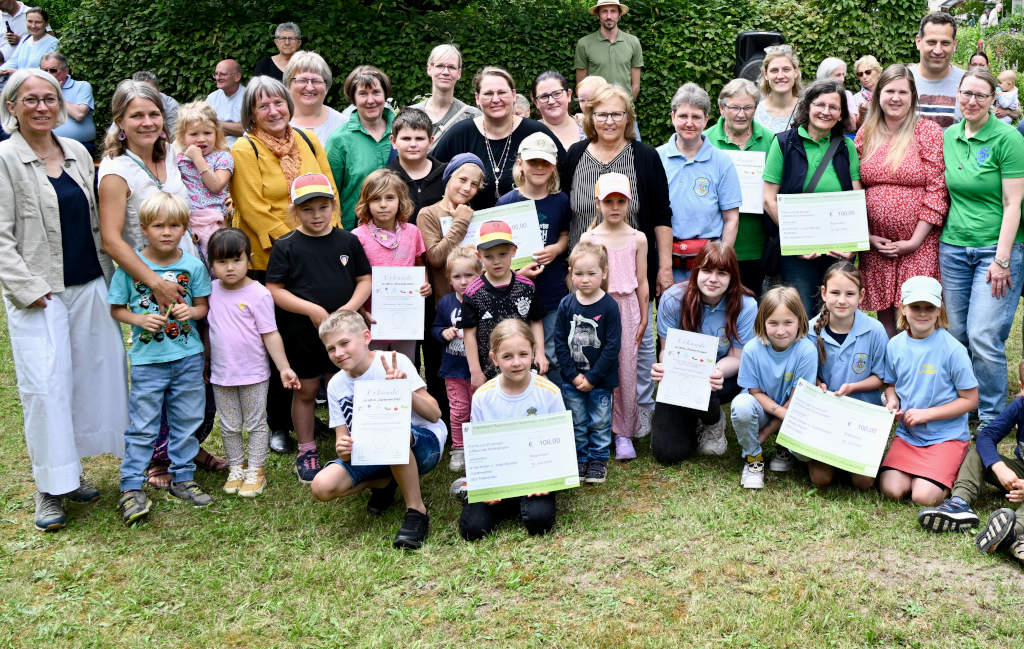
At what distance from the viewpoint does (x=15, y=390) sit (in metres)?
6.88

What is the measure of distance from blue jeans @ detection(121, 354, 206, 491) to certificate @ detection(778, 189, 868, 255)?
3627 mm

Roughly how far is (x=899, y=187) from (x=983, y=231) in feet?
1.81

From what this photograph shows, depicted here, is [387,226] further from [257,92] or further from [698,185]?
[698,185]

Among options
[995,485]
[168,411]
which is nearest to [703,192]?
[995,485]

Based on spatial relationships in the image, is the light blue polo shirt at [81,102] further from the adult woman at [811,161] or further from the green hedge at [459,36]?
the adult woman at [811,161]

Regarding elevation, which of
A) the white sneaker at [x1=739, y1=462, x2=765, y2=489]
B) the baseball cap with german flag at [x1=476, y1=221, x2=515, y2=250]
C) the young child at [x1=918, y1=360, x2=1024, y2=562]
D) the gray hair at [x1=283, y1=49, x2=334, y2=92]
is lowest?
the white sneaker at [x1=739, y1=462, x2=765, y2=489]

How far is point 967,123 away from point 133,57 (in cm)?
1066

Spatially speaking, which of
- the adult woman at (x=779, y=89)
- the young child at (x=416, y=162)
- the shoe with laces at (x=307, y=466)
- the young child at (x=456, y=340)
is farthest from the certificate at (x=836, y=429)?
the shoe with laces at (x=307, y=466)

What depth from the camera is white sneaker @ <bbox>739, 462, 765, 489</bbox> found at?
→ 4.81m

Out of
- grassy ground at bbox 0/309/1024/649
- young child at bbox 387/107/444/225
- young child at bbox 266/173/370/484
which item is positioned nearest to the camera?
grassy ground at bbox 0/309/1024/649

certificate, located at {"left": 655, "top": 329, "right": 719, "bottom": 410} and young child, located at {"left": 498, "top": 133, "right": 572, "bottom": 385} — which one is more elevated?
young child, located at {"left": 498, "top": 133, "right": 572, "bottom": 385}

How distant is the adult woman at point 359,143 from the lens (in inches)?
224

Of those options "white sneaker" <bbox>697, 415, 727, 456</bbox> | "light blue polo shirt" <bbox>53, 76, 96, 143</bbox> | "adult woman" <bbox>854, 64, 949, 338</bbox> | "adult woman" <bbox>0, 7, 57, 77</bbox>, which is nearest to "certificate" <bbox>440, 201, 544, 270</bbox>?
"white sneaker" <bbox>697, 415, 727, 456</bbox>

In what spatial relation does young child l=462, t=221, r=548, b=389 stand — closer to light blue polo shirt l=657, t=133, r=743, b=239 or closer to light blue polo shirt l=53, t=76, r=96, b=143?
light blue polo shirt l=657, t=133, r=743, b=239
